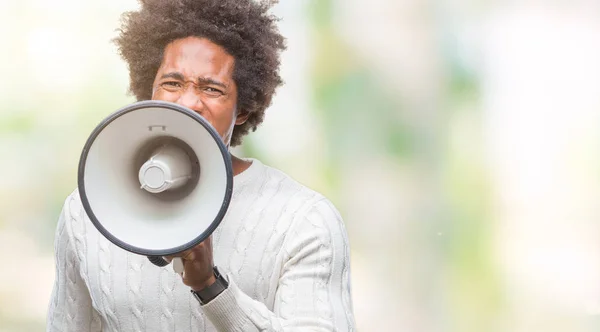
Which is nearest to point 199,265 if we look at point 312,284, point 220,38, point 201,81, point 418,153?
point 312,284

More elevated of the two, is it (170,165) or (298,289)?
(170,165)

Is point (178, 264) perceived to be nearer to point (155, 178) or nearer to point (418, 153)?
point (155, 178)

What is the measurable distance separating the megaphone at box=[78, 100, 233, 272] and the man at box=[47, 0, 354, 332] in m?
0.21

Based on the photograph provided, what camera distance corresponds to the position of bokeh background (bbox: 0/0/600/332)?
2959 mm

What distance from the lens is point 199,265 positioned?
4.54 ft

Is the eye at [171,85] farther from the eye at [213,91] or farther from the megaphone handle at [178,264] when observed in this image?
the megaphone handle at [178,264]

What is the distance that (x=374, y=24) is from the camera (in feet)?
9.91

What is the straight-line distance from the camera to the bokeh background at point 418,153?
2959 millimetres

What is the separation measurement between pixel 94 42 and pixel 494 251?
1.46 m

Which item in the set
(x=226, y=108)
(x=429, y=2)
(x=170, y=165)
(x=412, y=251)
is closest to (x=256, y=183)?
(x=226, y=108)

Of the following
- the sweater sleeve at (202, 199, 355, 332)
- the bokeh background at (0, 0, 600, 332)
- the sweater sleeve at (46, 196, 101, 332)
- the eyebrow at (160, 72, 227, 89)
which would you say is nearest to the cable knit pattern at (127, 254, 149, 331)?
the sweater sleeve at (46, 196, 101, 332)

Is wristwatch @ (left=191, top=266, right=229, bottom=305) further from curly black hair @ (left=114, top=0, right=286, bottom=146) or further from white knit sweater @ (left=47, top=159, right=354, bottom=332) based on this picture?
curly black hair @ (left=114, top=0, right=286, bottom=146)

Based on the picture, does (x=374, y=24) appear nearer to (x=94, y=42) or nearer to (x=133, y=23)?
(x=94, y=42)

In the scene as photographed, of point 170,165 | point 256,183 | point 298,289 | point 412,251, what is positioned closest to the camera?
point 170,165
